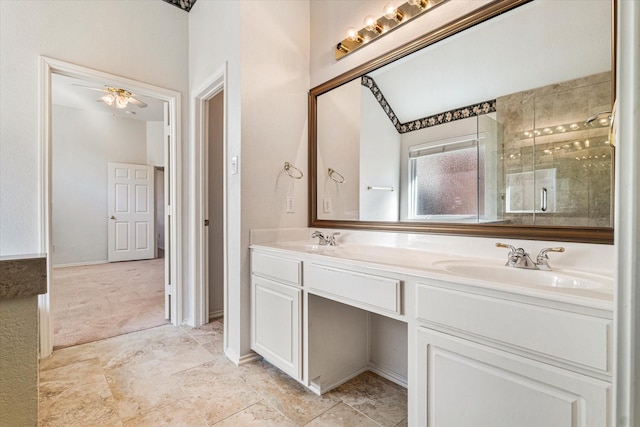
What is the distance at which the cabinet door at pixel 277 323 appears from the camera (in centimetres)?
168

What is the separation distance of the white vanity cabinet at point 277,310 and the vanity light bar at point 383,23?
58.7 inches

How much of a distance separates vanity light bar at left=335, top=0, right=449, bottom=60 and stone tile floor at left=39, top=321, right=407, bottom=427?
218cm

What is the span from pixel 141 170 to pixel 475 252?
643 centimetres

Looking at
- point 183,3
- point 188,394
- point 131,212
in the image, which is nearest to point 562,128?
point 188,394

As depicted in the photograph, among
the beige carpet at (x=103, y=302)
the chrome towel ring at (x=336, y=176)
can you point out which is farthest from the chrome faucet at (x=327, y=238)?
the beige carpet at (x=103, y=302)

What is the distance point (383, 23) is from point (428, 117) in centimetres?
69

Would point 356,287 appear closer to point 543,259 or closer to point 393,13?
point 543,259

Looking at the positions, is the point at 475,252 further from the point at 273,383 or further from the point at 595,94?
the point at 273,383

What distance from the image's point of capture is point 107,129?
5633mm

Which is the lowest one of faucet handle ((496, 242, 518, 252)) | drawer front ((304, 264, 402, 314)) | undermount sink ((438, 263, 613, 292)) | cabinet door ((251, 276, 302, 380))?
cabinet door ((251, 276, 302, 380))

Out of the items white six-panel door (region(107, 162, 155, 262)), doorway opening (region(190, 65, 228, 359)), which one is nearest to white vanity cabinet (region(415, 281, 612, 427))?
doorway opening (region(190, 65, 228, 359))

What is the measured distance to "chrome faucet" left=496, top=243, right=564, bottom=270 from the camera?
1.17m

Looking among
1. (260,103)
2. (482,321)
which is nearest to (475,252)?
(482,321)

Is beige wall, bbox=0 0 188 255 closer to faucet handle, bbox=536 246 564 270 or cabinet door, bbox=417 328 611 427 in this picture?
cabinet door, bbox=417 328 611 427
